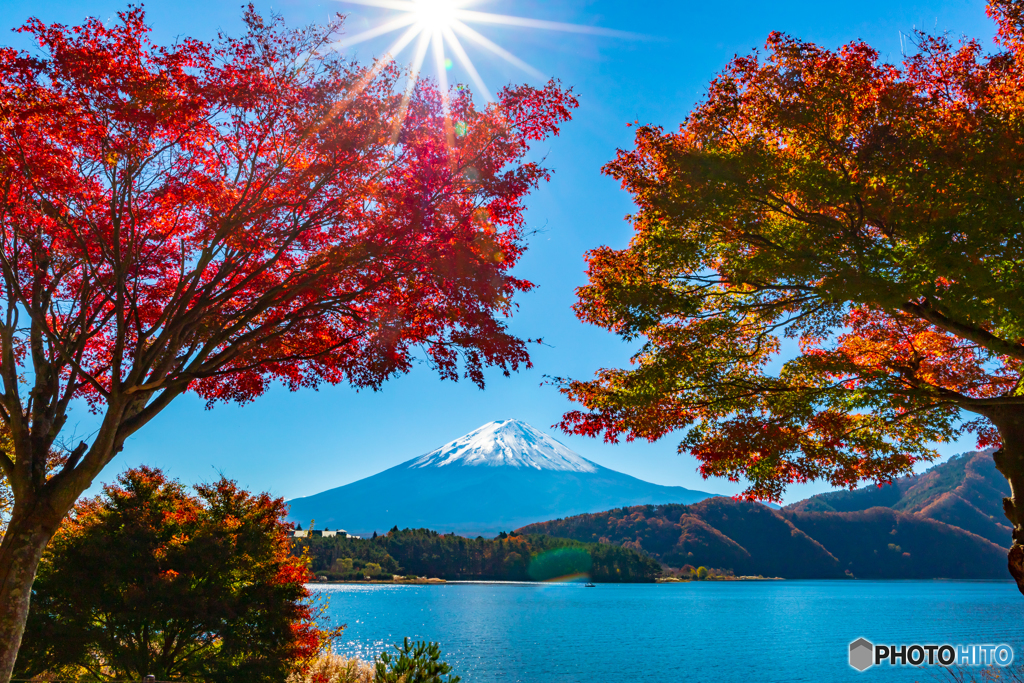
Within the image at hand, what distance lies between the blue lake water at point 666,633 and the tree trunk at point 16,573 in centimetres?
1206

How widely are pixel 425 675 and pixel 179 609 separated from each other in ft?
21.8

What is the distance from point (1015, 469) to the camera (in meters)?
7.13

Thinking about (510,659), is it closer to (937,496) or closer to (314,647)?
(314,647)

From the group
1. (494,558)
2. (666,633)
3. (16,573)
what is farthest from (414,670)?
(494,558)

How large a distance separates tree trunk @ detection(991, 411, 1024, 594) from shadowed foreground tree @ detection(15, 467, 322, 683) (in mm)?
12070

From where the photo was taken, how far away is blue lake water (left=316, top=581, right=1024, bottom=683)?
104 feet

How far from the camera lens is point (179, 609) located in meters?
11.8

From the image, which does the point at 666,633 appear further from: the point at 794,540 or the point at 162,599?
the point at 794,540

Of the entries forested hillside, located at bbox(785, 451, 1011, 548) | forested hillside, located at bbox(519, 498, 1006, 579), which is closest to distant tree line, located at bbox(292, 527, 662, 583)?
forested hillside, located at bbox(519, 498, 1006, 579)

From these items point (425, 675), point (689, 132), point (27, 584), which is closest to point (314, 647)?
point (425, 675)

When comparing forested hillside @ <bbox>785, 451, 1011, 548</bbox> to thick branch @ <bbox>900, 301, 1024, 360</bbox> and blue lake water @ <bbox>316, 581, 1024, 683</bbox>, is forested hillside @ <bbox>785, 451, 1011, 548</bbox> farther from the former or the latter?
thick branch @ <bbox>900, 301, 1024, 360</bbox>

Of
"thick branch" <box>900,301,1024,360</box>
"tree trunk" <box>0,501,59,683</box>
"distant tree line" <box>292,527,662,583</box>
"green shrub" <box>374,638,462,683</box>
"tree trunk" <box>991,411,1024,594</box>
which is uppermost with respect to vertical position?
"thick branch" <box>900,301,1024,360</box>

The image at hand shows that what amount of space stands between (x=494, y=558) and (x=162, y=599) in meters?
124

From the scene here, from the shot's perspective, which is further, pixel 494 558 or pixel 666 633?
pixel 494 558
